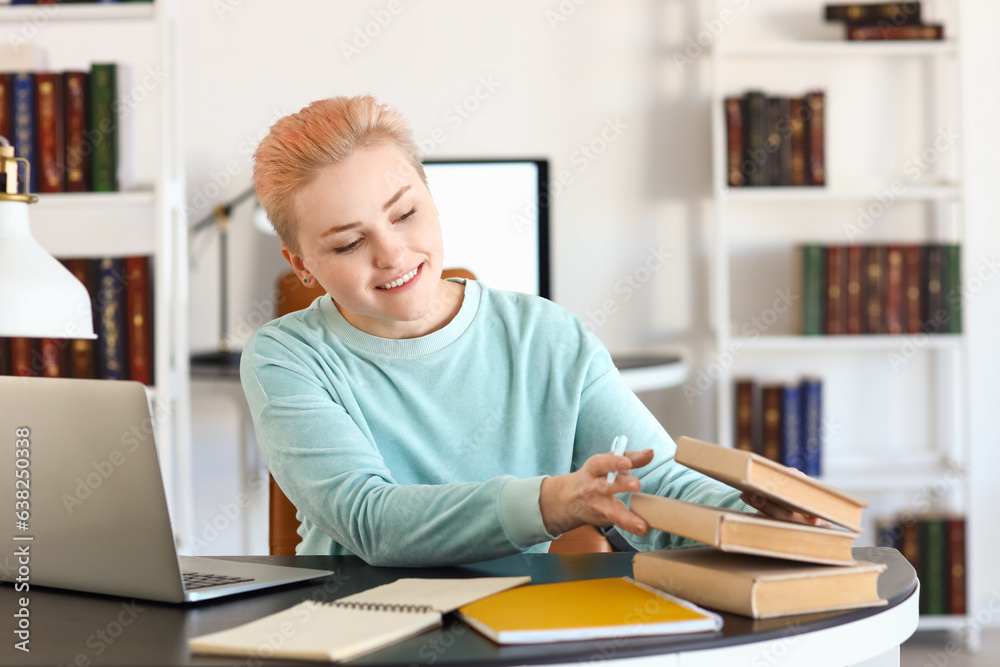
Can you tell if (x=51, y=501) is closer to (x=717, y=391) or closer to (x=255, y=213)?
(x=255, y=213)

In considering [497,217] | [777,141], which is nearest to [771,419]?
[777,141]

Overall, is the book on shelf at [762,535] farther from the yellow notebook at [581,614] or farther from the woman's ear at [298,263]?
the woman's ear at [298,263]

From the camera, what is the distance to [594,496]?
80cm

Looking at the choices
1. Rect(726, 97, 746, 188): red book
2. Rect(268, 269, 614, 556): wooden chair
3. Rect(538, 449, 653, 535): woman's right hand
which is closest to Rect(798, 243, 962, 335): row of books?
Rect(726, 97, 746, 188): red book

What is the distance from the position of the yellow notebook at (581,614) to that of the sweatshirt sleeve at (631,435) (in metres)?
0.26

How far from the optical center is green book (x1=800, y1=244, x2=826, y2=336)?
2447mm

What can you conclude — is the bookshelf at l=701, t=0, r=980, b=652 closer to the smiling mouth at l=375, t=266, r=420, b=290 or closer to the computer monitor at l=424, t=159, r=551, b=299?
the computer monitor at l=424, t=159, r=551, b=299

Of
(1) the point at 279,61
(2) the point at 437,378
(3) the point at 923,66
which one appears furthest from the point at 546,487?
(3) the point at 923,66

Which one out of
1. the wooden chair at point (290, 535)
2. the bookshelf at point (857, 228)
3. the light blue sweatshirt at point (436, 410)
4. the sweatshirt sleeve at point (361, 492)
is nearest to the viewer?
the sweatshirt sleeve at point (361, 492)

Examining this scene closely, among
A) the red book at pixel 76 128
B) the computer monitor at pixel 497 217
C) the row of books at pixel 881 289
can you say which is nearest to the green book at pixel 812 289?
the row of books at pixel 881 289

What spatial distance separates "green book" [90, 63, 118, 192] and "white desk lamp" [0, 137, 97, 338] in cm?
120

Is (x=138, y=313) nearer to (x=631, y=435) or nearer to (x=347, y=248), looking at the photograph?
(x=347, y=248)

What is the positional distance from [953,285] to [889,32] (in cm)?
68

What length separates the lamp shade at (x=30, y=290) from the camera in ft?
2.97
